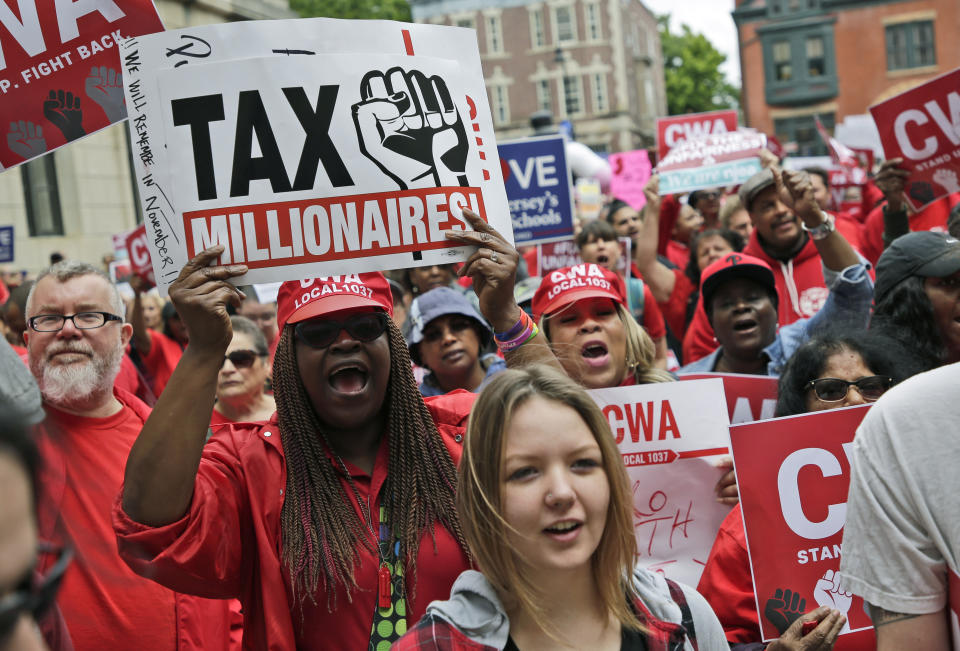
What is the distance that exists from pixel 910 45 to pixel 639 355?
5108 centimetres

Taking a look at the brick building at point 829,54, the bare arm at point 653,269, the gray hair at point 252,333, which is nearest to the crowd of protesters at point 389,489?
the gray hair at point 252,333

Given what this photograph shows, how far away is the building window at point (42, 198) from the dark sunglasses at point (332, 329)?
1999 centimetres

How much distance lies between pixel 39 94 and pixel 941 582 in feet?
10.8

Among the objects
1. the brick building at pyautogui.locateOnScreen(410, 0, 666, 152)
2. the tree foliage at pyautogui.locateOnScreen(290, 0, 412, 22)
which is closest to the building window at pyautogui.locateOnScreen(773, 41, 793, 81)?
the brick building at pyautogui.locateOnScreen(410, 0, 666, 152)

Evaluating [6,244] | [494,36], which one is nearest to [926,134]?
[6,244]

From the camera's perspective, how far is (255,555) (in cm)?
270

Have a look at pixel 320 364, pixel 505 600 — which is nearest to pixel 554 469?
pixel 505 600

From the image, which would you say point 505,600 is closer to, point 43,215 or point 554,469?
point 554,469

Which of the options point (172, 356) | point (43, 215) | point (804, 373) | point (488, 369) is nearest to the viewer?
point (804, 373)

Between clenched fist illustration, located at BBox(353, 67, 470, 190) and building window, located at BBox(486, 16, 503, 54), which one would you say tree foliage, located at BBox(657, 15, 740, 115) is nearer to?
building window, located at BBox(486, 16, 503, 54)

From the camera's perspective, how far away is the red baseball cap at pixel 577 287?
4.73 meters

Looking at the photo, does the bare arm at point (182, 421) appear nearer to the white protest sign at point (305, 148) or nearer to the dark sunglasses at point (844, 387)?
the white protest sign at point (305, 148)

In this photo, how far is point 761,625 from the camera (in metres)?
2.88

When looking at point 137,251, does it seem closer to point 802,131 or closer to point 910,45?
point 802,131
